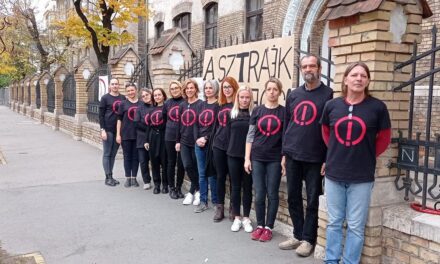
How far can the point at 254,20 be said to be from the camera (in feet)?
41.2

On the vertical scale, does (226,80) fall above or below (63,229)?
above

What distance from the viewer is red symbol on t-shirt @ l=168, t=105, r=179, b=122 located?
610 centimetres

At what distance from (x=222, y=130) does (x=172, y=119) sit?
1.33 metres

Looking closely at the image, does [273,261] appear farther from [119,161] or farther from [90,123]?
[90,123]

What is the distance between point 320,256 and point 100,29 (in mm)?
13394

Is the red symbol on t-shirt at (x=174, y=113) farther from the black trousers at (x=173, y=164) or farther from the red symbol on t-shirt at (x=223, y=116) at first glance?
the red symbol on t-shirt at (x=223, y=116)

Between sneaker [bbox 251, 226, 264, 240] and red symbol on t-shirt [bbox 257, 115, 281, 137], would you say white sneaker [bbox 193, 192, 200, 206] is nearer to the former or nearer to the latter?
sneaker [bbox 251, 226, 264, 240]

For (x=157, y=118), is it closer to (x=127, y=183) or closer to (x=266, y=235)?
(x=127, y=183)

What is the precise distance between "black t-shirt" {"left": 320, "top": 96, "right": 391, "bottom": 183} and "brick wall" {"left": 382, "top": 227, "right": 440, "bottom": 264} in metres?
0.58

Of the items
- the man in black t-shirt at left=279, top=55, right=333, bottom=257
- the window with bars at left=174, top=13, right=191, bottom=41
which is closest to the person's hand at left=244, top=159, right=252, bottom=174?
the man in black t-shirt at left=279, top=55, right=333, bottom=257

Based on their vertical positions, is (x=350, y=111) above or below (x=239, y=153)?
above

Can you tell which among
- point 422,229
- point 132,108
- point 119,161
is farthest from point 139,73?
point 422,229

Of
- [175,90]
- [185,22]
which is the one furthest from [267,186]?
[185,22]

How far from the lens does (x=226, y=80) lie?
5.02m
